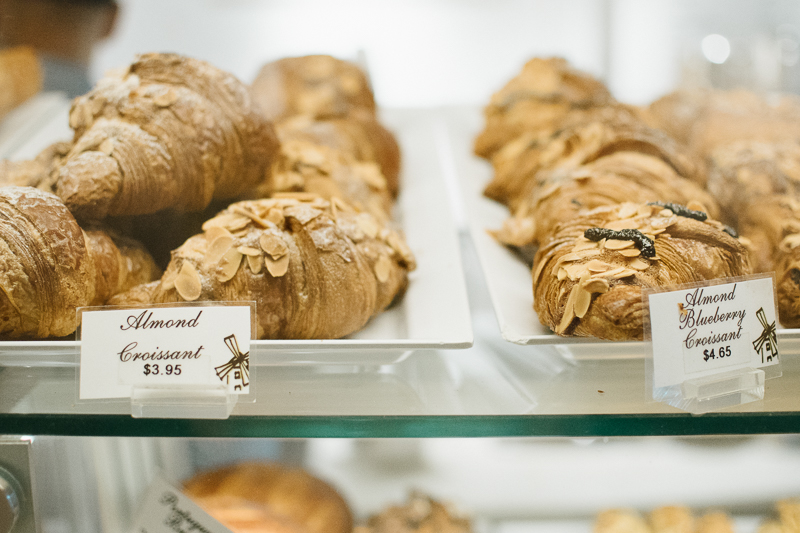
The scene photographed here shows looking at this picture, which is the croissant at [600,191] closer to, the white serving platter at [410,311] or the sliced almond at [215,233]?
the white serving platter at [410,311]

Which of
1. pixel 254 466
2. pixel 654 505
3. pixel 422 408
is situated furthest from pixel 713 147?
pixel 254 466

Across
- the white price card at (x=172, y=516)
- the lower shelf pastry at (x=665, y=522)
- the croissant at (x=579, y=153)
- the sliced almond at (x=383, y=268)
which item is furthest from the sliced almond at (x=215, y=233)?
the lower shelf pastry at (x=665, y=522)

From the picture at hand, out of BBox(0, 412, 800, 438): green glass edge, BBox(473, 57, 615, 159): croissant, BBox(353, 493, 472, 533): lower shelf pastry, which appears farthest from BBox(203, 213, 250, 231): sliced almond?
BBox(473, 57, 615, 159): croissant

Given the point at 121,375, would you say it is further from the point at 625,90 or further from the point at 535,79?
the point at 625,90

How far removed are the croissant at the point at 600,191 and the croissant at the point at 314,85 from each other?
1.70ft

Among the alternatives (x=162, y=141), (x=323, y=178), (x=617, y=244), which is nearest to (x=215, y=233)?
(x=162, y=141)

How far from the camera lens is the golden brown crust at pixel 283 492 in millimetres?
964

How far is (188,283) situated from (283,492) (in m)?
0.46

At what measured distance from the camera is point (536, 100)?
1.50 m

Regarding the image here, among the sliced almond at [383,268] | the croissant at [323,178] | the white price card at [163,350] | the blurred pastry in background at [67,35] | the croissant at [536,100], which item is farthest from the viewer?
the croissant at [536,100]

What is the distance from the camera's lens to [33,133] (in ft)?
3.77

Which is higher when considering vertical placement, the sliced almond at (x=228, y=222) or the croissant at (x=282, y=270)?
the sliced almond at (x=228, y=222)

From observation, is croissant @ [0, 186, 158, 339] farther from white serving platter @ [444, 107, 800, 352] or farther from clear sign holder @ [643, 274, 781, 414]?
clear sign holder @ [643, 274, 781, 414]

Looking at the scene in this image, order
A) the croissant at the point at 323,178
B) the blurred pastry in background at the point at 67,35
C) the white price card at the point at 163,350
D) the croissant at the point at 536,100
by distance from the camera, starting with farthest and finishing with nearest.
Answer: the croissant at the point at 536,100 → the blurred pastry in background at the point at 67,35 → the croissant at the point at 323,178 → the white price card at the point at 163,350
